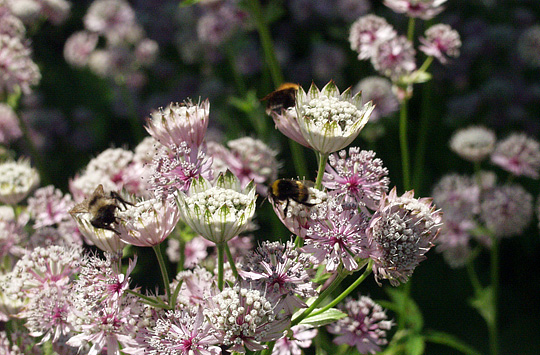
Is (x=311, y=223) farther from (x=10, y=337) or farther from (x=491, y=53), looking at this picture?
(x=491, y=53)

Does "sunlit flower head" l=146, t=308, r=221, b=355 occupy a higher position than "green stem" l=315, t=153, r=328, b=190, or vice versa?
"green stem" l=315, t=153, r=328, b=190

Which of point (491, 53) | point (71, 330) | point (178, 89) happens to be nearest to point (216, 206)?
point (71, 330)

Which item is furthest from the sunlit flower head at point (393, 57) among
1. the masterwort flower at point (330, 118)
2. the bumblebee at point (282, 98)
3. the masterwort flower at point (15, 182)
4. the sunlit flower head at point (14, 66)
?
the sunlit flower head at point (14, 66)

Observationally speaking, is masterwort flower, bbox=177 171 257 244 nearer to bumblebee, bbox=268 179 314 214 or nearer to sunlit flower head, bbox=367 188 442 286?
bumblebee, bbox=268 179 314 214

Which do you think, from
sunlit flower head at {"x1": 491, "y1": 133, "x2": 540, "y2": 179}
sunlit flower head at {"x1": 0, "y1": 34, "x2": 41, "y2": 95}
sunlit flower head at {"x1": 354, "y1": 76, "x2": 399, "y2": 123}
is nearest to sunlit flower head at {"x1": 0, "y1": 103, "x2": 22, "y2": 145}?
sunlit flower head at {"x1": 0, "y1": 34, "x2": 41, "y2": 95}

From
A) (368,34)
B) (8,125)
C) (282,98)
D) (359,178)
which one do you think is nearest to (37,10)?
(8,125)

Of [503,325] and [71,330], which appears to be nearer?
[71,330]

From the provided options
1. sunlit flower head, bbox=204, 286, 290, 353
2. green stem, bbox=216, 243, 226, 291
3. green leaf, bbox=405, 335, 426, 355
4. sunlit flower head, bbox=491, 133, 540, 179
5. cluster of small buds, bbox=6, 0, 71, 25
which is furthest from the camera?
cluster of small buds, bbox=6, 0, 71, 25
